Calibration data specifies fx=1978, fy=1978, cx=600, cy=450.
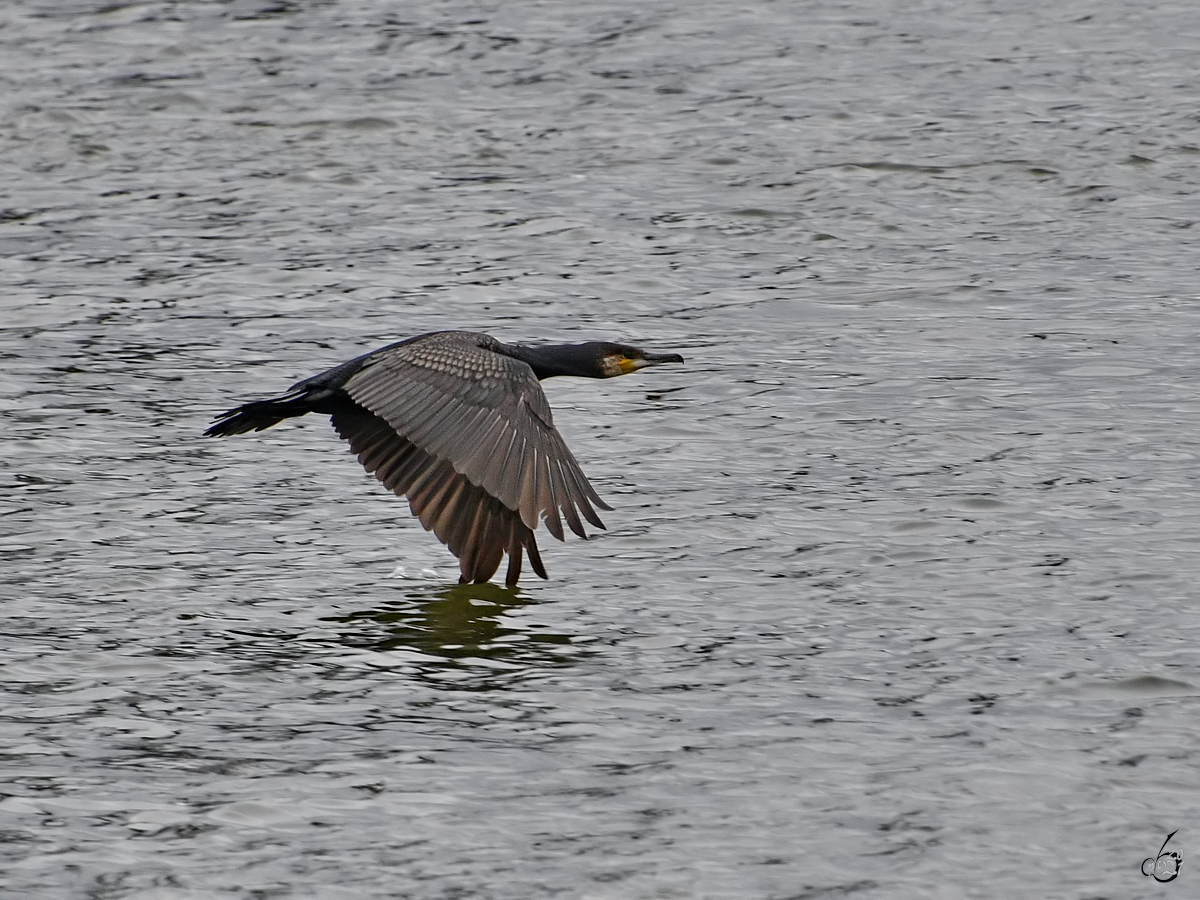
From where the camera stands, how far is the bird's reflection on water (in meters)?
6.37

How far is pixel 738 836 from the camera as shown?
16.3ft

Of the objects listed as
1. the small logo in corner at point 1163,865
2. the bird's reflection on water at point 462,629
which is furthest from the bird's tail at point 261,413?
the small logo in corner at point 1163,865

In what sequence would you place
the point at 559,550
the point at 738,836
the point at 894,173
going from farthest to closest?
the point at 894,173 → the point at 559,550 → the point at 738,836

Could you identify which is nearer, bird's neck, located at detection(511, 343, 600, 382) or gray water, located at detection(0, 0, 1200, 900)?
gray water, located at detection(0, 0, 1200, 900)

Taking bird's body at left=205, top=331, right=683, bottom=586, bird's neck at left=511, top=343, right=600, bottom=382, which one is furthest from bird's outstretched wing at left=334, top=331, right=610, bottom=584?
bird's neck at left=511, top=343, right=600, bottom=382

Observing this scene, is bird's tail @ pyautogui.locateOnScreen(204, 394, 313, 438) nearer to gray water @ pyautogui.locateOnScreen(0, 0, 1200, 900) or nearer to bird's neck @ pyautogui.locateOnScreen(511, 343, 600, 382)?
gray water @ pyautogui.locateOnScreen(0, 0, 1200, 900)

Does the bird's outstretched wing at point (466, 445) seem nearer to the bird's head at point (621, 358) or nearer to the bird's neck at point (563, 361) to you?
the bird's neck at point (563, 361)

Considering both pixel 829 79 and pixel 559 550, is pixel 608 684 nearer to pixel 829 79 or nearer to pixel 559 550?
pixel 559 550

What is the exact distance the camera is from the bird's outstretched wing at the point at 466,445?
6352 millimetres

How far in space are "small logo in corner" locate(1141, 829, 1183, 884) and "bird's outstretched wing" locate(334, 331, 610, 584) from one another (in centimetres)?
213

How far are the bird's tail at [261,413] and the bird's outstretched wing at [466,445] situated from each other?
161mm

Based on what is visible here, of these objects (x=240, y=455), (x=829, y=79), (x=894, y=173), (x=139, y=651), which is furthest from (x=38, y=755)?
(x=829, y=79)

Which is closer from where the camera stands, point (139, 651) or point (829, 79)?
point (139, 651)

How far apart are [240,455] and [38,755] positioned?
10.5 ft
